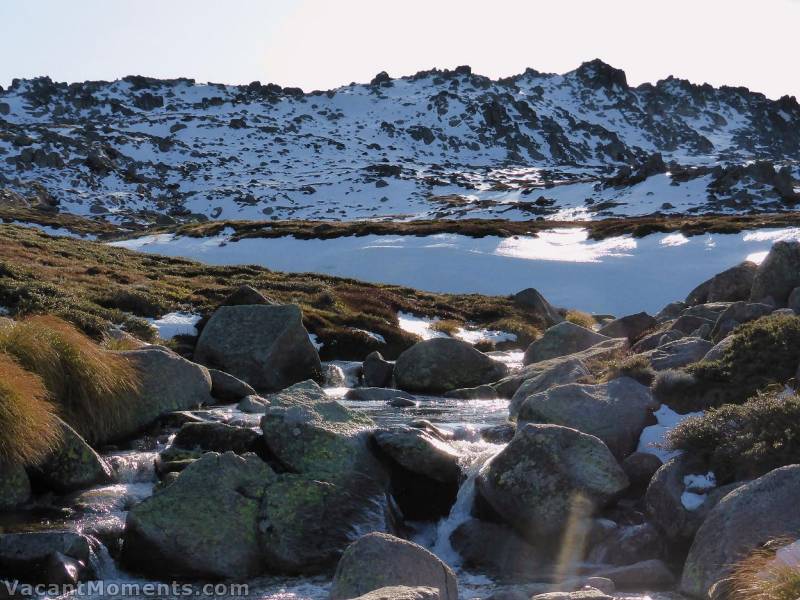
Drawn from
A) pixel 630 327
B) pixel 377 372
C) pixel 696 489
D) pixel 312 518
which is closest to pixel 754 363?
pixel 696 489

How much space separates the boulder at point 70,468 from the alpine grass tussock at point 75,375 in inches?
51.3

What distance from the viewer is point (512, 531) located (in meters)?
9.79

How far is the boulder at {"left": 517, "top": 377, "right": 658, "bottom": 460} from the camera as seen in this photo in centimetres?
1133

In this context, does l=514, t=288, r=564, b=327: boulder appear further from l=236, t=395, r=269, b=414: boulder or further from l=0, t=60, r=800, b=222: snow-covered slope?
l=0, t=60, r=800, b=222: snow-covered slope

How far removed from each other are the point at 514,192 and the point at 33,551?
371ft

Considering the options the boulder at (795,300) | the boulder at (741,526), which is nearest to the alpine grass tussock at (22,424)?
the boulder at (741,526)

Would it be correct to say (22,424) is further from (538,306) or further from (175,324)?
(538,306)

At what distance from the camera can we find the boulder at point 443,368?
20406mm

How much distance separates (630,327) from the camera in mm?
23375

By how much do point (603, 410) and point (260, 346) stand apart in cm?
1017

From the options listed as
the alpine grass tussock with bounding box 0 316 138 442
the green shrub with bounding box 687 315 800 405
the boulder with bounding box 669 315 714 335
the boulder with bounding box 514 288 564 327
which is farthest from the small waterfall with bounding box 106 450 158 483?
the boulder with bounding box 514 288 564 327

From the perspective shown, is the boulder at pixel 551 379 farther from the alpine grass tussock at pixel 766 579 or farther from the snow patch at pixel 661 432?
the alpine grass tussock at pixel 766 579

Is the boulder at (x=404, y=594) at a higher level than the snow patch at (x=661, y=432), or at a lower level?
higher

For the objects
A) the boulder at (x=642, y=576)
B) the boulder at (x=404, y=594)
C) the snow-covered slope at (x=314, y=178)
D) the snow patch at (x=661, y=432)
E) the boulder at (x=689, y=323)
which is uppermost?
the snow-covered slope at (x=314, y=178)
